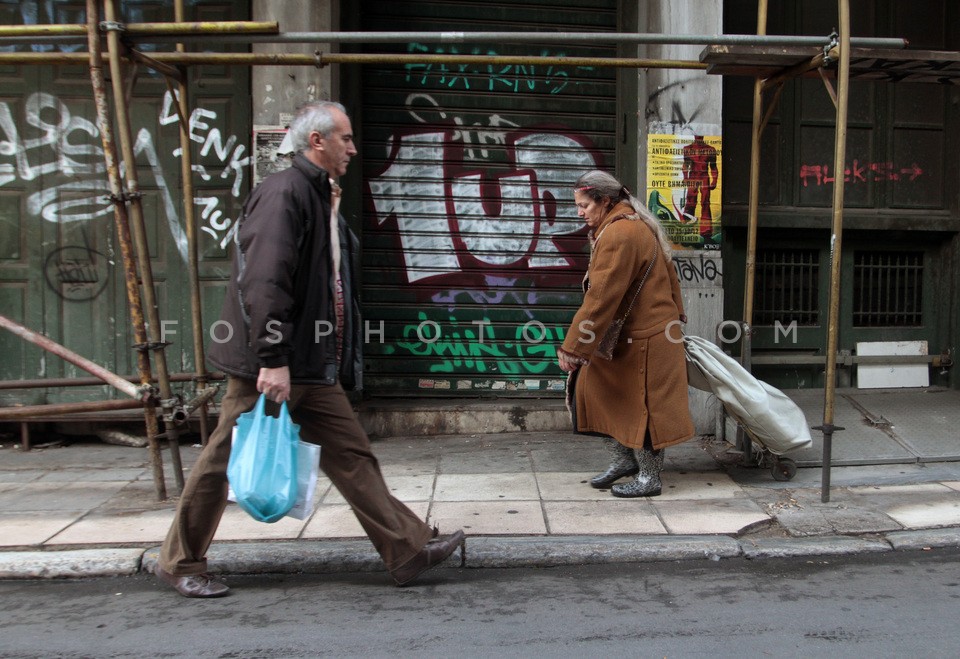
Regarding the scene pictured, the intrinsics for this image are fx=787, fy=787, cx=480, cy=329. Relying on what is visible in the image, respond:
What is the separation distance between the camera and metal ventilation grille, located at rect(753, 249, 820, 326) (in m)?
6.68

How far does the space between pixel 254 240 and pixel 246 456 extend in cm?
86

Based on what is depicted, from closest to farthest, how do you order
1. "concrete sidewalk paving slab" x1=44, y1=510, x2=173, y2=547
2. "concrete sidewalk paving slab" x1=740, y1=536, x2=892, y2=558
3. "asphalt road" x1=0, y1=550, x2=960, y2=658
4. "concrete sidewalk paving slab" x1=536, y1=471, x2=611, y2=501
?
"asphalt road" x1=0, y1=550, x2=960, y2=658 < "concrete sidewalk paving slab" x1=740, y1=536, x2=892, y2=558 < "concrete sidewalk paving slab" x1=44, y1=510, x2=173, y2=547 < "concrete sidewalk paving slab" x1=536, y1=471, x2=611, y2=501

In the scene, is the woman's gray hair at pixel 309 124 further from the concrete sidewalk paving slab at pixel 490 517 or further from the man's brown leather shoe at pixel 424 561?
the concrete sidewalk paving slab at pixel 490 517

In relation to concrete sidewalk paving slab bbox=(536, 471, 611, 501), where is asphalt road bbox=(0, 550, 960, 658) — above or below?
below

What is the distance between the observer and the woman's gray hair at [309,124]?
3.36 m

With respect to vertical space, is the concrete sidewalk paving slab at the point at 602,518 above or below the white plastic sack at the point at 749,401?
below

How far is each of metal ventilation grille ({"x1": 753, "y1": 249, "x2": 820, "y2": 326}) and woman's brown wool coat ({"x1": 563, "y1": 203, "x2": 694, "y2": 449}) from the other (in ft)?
7.36

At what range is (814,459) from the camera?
5348mm

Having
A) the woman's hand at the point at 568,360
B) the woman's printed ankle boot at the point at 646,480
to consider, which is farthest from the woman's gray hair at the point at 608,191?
the woman's printed ankle boot at the point at 646,480

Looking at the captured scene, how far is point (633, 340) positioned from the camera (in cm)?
464

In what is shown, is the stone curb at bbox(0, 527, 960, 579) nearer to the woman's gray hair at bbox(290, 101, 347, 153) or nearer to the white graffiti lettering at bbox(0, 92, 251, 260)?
the woman's gray hair at bbox(290, 101, 347, 153)

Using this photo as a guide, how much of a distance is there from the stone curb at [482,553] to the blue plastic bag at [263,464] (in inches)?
31.0

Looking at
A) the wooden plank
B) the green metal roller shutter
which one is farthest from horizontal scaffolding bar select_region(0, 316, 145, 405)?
the wooden plank

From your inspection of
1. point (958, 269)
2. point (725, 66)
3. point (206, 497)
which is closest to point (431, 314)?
point (725, 66)
